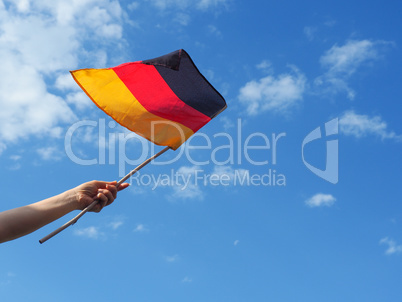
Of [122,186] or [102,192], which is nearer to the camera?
[102,192]

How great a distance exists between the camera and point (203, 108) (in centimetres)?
816

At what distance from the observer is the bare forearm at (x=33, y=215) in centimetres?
362

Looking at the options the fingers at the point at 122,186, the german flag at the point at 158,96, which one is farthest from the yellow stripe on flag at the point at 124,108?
the fingers at the point at 122,186

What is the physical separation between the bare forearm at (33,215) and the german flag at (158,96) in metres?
3.33

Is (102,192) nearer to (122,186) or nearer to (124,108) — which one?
(122,186)

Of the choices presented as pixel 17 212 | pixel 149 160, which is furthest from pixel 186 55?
pixel 17 212

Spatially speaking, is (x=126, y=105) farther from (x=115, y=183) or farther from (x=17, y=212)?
(x=17, y=212)

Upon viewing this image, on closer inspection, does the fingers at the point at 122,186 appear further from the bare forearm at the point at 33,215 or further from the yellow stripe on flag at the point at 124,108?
the yellow stripe on flag at the point at 124,108

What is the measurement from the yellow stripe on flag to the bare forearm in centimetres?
336

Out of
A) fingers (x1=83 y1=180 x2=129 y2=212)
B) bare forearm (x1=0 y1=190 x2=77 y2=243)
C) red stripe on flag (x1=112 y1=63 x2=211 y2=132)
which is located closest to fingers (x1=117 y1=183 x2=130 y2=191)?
fingers (x1=83 y1=180 x2=129 y2=212)

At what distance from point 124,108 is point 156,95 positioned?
0.66 metres

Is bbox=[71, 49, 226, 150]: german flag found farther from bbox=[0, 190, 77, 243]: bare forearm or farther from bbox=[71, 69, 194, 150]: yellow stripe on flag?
bbox=[0, 190, 77, 243]: bare forearm

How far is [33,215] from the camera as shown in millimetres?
3867

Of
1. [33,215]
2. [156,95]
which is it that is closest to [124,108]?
[156,95]
